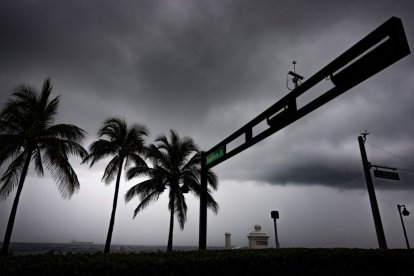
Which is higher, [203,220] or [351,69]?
[351,69]

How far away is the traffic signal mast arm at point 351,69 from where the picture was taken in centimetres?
383

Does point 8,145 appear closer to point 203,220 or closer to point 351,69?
point 203,220

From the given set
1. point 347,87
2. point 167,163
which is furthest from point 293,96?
point 167,163

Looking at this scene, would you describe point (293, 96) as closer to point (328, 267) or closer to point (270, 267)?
point (270, 267)

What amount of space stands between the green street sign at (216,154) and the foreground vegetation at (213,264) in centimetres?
376

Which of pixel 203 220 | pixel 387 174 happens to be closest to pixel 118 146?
pixel 203 220

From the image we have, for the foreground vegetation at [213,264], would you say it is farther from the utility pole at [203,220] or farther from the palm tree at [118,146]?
the palm tree at [118,146]

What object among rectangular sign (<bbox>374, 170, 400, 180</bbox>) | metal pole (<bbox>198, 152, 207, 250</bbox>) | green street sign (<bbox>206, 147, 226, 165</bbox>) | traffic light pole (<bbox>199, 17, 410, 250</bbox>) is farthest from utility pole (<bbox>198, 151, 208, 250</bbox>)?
rectangular sign (<bbox>374, 170, 400, 180</bbox>)

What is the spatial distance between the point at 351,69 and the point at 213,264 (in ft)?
14.1

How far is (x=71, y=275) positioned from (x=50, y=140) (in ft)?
35.1

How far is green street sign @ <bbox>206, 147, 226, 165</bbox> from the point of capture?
8389 millimetres

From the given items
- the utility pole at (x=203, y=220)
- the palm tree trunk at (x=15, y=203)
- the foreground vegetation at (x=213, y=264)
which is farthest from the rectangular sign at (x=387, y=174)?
the palm tree trunk at (x=15, y=203)

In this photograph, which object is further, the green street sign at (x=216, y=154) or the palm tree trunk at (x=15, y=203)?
the palm tree trunk at (x=15, y=203)

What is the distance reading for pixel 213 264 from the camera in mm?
4309
